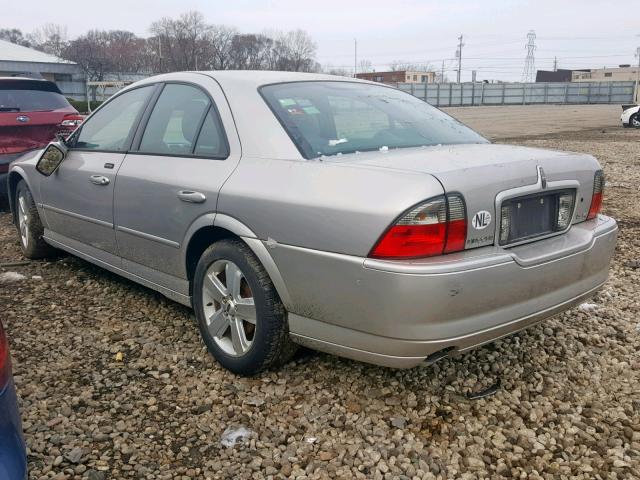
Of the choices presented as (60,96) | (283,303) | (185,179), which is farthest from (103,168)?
(60,96)

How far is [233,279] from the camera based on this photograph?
3.00 meters

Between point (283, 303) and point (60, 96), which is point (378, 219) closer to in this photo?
point (283, 303)

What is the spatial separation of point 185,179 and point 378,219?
1.30 metres

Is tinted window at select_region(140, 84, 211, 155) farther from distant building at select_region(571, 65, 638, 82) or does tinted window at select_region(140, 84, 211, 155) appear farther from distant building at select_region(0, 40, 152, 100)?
distant building at select_region(571, 65, 638, 82)

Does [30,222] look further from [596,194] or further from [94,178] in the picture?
[596,194]

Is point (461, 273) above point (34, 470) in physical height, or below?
above

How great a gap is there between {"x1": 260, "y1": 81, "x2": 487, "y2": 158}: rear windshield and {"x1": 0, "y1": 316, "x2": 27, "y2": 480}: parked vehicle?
61.3 inches

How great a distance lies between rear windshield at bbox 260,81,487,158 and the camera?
299cm

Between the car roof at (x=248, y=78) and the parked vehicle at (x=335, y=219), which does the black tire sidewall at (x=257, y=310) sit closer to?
the parked vehicle at (x=335, y=219)

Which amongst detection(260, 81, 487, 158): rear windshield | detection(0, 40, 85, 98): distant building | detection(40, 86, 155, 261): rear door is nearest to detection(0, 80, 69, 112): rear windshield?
detection(40, 86, 155, 261): rear door

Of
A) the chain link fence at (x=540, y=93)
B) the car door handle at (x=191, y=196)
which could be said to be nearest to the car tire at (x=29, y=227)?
the car door handle at (x=191, y=196)

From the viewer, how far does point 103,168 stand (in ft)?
12.7

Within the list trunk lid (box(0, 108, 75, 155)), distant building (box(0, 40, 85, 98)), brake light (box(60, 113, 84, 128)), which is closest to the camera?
trunk lid (box(0, 108, 75, 155))

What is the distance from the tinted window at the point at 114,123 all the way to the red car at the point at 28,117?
2415mm
